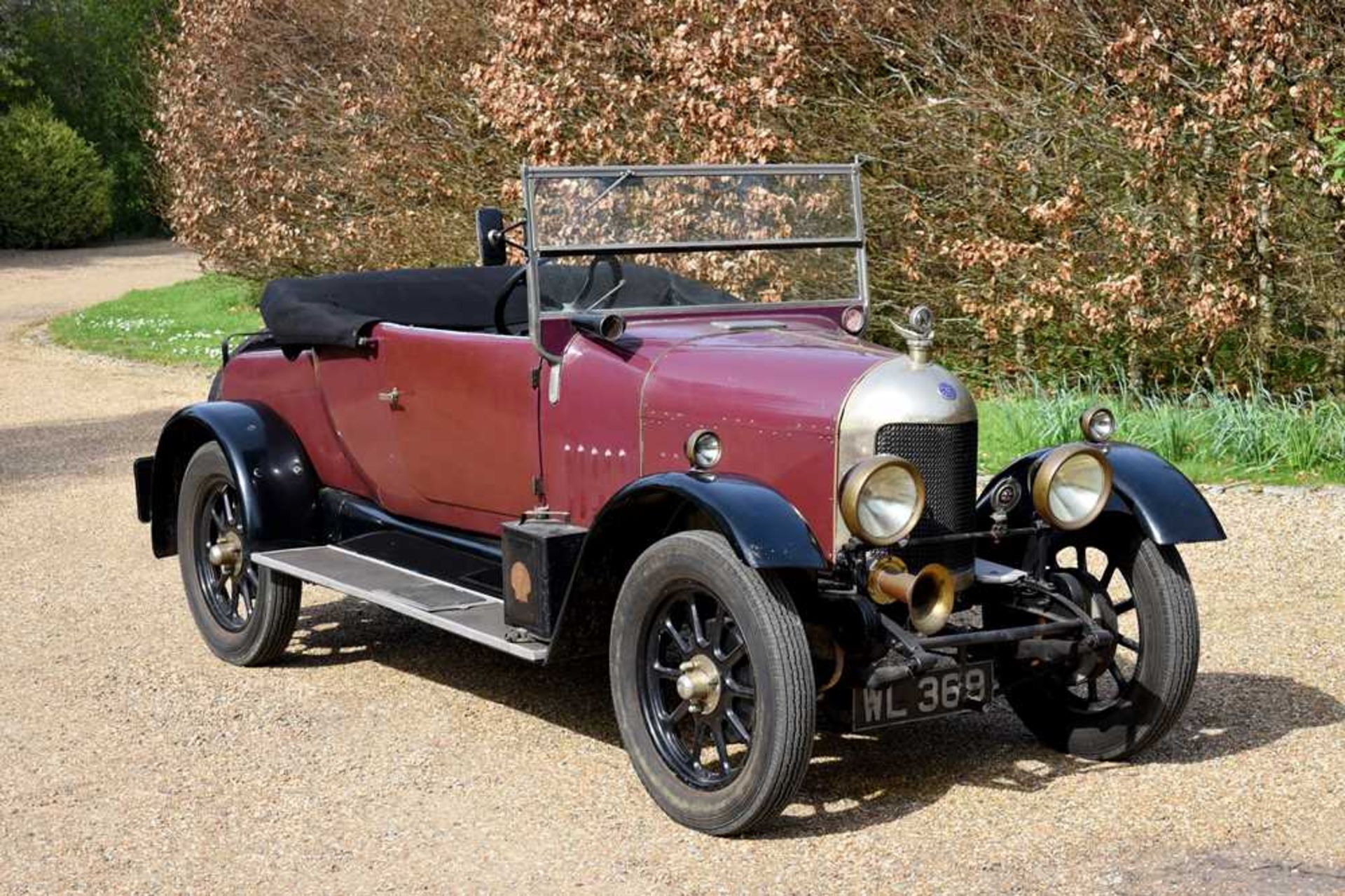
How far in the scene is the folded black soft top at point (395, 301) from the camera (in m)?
5.95

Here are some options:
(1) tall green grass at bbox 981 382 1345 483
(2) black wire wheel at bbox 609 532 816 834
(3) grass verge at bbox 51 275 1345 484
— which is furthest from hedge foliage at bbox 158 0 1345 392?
(2) black wire wheel at bbox 609 532 816 834

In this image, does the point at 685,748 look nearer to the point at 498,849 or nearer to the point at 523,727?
the point at 498,849

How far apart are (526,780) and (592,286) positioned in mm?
1474

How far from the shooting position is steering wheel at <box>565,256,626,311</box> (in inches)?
208

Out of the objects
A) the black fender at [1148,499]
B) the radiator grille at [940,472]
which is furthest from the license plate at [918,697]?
the black fender at [1148,499]

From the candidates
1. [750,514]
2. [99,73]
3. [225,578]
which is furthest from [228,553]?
[99,73]

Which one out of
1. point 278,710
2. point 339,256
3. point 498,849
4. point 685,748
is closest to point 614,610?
point 685,748

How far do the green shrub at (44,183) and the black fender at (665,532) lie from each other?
1274 inches

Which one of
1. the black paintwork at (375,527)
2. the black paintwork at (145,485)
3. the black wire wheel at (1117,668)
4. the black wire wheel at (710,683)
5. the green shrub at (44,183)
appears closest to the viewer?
the black wire wheel at (710,683)

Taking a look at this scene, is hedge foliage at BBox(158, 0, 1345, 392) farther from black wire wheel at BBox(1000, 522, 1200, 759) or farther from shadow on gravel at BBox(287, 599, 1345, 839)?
black wire wheel at BBox(1000, 522, 1200, 759)

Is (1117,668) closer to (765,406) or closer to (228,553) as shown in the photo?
(765,406)

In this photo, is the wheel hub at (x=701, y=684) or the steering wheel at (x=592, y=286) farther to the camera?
the steering wheel at (x=592, y=286)

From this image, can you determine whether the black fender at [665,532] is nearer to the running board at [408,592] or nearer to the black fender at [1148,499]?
the running board at [408,592]

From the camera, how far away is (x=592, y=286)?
5.32 meters
